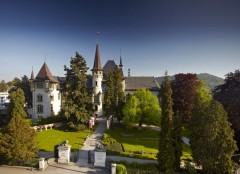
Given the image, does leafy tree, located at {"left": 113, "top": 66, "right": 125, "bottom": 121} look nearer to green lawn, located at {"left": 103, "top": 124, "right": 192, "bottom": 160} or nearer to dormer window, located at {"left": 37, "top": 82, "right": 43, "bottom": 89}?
green lawn, located at {"left": 103, "top": 124, "right": 192, "bottom": 160}

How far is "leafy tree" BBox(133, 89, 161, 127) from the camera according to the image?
45.2 meters

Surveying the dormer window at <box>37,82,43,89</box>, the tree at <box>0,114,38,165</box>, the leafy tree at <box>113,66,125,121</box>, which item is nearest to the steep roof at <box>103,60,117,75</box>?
the leafy tree at <box>113,66,125,121</box>

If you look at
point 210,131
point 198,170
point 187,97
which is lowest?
point 198,170

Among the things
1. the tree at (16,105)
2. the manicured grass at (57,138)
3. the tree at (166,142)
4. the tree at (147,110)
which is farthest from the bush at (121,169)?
the tree at (16,105)

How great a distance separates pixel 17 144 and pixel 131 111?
22759mm

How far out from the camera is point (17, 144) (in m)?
26.2

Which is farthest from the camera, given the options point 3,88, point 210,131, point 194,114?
point 3,88

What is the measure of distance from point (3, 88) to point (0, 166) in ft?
311

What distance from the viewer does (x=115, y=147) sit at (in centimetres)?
3500

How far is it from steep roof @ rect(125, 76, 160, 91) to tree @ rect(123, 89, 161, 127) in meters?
18.9

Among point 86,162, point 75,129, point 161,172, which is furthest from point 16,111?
point 161,172

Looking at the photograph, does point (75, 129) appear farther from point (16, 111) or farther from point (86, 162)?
point (86, 162)

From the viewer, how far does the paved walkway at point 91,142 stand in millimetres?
29006

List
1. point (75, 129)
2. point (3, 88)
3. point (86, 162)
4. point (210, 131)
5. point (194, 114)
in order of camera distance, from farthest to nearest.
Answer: point (3, 88) → point (75, 129) → point (86, 162) → point (194, 114) → point (210, 131)
